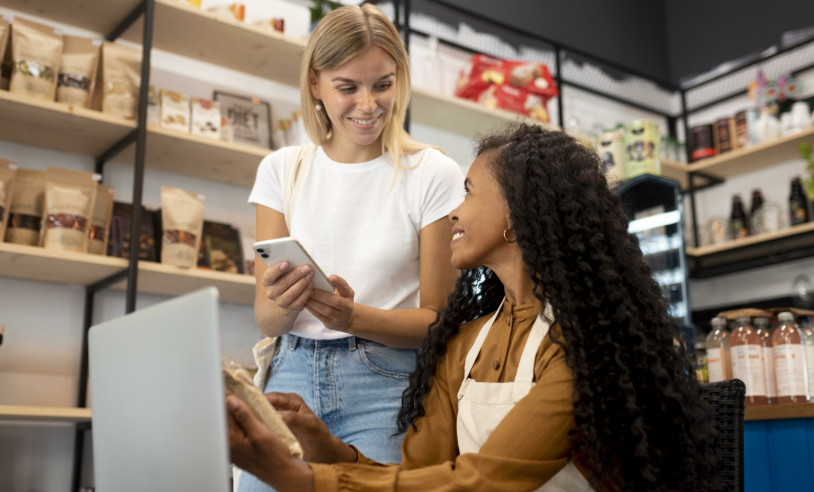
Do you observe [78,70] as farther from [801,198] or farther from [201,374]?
[801,198]

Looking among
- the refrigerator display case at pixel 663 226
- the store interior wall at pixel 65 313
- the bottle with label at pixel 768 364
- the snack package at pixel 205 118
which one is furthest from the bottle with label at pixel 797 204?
the snack package at pixel 205 118

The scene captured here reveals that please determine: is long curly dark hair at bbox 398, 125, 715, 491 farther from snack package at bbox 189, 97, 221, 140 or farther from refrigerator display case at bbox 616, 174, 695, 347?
refrigerator display case at bbox 616, 174, 695, 347

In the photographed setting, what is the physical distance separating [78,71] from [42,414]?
1204 mm

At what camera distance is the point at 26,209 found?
8.93ft

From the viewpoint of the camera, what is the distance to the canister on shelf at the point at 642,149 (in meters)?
4.46

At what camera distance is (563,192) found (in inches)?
56.9

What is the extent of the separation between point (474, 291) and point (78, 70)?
1.92 metres

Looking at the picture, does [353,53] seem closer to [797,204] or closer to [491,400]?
[491,400]

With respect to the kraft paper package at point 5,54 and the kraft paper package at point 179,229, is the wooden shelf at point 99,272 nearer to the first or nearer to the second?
the kraft paper package at point 179,229

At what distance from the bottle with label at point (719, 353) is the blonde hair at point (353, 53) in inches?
44.7

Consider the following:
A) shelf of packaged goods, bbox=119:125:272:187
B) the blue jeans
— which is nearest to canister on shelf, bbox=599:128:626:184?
shelf of packaged goods, bbox=119:125:272:187

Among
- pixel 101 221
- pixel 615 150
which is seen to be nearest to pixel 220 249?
pixel 101 221

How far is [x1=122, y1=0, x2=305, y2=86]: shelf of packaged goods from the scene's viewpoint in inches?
121

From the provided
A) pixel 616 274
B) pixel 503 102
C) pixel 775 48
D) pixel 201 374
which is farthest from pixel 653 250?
pixel 201 374
